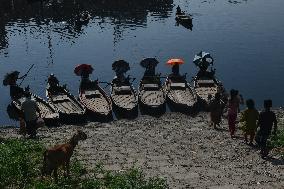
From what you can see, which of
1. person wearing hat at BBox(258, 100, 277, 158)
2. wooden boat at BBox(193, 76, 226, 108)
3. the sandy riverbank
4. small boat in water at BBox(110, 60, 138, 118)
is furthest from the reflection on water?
person wearing hat at BBox(258, 100, 277, 158)

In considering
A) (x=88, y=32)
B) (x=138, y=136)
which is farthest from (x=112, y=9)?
(x=138, y=136)

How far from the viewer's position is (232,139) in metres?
20.6

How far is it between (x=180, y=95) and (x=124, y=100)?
390 centimetres

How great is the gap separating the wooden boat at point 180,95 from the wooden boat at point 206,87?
652 millimetres

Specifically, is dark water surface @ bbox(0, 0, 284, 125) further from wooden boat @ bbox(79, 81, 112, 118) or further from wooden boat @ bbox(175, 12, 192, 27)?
wooden boat @ bbox(79, 81, 112, 118)

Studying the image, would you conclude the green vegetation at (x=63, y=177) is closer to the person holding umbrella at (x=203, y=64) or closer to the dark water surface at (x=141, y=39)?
the dark water surface at (x=141, y=39)

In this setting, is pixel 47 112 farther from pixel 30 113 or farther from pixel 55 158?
pixel 55 158

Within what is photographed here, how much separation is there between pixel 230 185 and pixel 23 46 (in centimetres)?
4829

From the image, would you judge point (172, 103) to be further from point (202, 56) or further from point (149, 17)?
point (149, 17)

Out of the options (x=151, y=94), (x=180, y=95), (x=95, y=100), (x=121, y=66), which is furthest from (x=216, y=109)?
(x=121, y=66)

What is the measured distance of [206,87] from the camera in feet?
108

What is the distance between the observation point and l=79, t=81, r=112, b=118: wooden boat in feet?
94.8

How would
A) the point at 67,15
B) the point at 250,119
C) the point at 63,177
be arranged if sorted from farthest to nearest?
the point at 67,15 → the point at 250,119 → the point at 63,177

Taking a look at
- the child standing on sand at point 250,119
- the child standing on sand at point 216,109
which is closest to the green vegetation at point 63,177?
the child standing on sand at point 250,119
